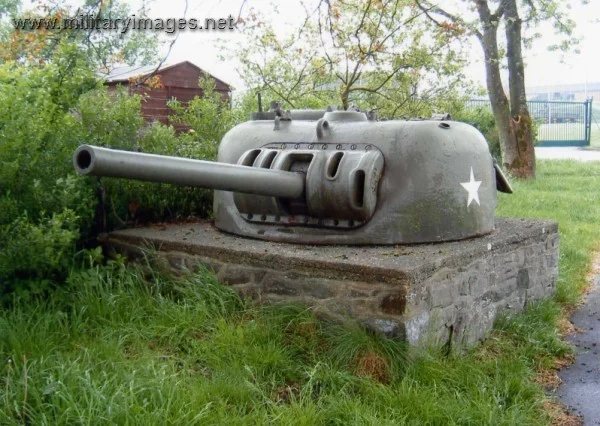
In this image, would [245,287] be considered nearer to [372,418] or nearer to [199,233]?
[199,233]

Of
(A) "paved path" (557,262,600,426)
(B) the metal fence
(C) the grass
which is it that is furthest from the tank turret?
(B) the metal fence

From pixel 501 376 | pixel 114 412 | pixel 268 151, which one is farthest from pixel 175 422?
pixel 268 151

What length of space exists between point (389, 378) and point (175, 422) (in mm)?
1260

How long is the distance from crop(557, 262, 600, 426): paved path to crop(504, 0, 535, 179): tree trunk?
766cm

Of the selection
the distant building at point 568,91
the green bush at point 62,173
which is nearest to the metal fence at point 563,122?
the distant building at point 568,91

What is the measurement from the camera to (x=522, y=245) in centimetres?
561

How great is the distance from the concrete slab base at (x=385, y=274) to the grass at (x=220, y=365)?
0.38 ft

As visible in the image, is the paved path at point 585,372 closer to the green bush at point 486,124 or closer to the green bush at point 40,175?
the green bush at point 40,175

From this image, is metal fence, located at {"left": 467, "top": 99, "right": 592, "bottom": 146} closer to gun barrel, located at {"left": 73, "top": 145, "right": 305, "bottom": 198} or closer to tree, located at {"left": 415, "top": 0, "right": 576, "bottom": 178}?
tree, located at {"left": 415, "top": 0, "right": 576, "bottom": 178}

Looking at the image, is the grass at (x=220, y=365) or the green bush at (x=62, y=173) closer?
the grass at (x=220, y=365)

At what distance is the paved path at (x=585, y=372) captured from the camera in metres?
4.30

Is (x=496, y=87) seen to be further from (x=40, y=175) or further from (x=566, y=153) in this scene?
(x=40, y=175)

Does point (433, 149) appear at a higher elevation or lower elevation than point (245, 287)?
higher

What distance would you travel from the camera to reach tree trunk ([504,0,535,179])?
13.6 meters
